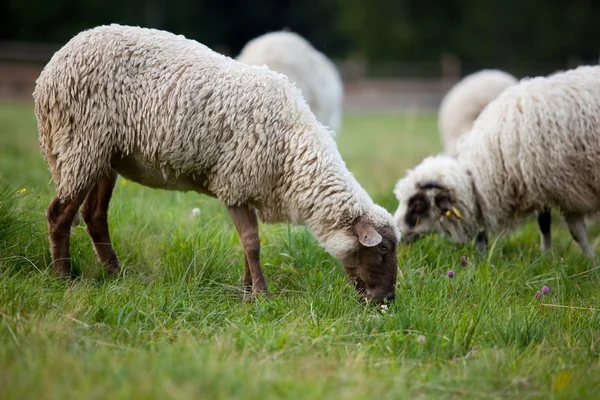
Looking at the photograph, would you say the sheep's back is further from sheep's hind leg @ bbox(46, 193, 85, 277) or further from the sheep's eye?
sheep's hind leg @ bbox(46, 193, 85, 277)

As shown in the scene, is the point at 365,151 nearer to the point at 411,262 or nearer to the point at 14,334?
the point at 411,262

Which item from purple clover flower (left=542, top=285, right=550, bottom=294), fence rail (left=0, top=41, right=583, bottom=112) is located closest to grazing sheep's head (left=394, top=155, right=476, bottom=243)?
purple clover flower (left=542, top=285, right=550, bottom=294)

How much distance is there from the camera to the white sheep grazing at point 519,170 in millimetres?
5215

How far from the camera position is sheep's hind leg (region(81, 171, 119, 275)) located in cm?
427

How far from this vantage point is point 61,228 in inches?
158

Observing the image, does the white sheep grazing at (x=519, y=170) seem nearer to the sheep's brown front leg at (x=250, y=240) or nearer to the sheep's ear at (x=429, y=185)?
the sheep's ear at (x=429, y=185)

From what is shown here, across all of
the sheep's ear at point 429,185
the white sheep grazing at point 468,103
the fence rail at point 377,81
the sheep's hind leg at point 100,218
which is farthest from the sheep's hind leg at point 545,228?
the fence rail at point 377,81

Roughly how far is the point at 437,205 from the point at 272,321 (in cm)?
249

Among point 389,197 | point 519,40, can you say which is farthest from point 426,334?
point 519,40

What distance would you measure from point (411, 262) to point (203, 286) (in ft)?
5.21

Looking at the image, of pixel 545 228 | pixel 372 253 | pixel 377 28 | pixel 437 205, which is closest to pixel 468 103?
pixel 545 228

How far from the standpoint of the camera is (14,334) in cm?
285

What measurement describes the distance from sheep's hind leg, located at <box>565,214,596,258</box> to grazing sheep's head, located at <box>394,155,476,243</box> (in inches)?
31.4

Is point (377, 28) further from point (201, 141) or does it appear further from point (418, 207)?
point (201, 141)
